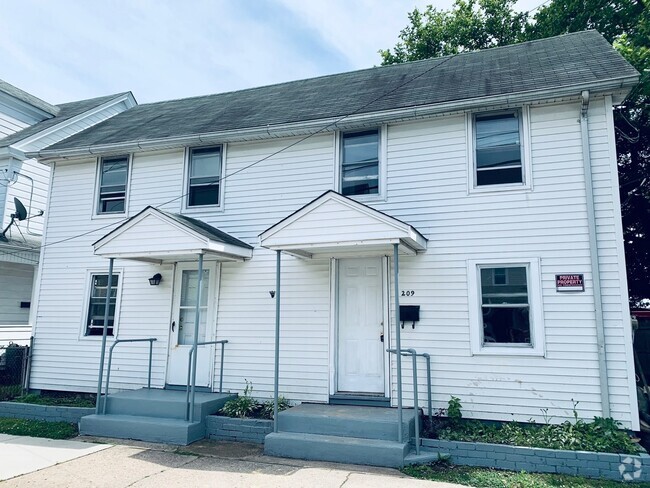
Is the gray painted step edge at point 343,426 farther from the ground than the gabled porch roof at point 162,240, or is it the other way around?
the gabled porch roof at point 162,240

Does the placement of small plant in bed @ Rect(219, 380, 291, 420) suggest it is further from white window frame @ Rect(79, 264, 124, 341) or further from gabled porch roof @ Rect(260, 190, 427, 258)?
white window frame @ Rect(79, 264, 124, 341)

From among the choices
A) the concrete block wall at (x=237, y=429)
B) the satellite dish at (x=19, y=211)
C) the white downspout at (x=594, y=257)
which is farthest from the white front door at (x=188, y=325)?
the white downspout at (x=594, y=257)

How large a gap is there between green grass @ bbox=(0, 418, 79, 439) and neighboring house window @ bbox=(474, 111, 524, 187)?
7.68m

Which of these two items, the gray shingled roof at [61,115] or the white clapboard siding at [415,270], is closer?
the white clapboard siding at [415,270]

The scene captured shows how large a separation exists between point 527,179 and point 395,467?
453cm

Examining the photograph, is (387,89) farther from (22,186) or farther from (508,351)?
(22,186)

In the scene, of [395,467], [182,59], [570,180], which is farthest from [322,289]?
[182,59]

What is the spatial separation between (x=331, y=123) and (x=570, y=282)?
4510 mm

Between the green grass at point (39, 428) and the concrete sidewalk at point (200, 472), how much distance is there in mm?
1347

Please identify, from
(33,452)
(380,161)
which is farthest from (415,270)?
(33,452)

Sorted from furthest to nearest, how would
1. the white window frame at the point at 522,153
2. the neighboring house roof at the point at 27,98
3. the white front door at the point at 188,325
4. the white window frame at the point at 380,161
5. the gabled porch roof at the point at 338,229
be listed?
the neighboring house roof at the point at 27,98
the white front door at the point at 188,325
the white window frame at the point at 380,161
the white window frame at the point at 522,153
the gabled porch roof at the point at 338,229

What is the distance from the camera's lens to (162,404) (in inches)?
279

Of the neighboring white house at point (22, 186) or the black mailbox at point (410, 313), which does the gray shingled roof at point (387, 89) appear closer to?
the neighboring white house at point (22, 186)

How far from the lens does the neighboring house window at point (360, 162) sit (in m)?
7.73
